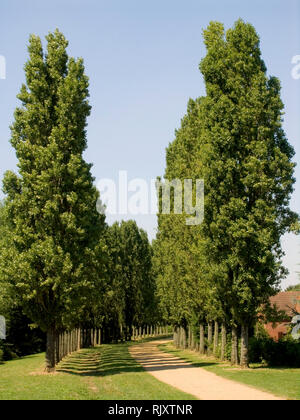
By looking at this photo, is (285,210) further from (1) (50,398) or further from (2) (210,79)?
(1) (50,398)

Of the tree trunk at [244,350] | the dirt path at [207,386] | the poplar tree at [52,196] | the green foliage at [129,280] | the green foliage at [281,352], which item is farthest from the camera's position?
the green foliage at [129,280]

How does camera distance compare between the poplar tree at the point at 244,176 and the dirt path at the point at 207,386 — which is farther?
the poplar tree at the point at 244,176

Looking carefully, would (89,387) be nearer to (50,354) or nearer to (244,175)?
(50,354)

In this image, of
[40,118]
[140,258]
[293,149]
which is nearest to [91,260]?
[40,118]

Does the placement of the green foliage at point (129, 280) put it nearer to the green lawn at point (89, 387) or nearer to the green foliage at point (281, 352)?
the green foliage at point (281, 352)

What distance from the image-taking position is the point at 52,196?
82.5 feet

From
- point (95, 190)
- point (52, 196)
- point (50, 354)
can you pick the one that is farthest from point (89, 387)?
point (95, 190)

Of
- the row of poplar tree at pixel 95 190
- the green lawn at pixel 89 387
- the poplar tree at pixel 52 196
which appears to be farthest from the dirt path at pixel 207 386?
the poplar tree at pixel 52 196

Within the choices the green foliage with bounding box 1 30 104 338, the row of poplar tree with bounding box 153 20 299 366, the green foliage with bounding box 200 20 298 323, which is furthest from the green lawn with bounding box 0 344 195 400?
the green foliage with bounding box 200 20 298 323

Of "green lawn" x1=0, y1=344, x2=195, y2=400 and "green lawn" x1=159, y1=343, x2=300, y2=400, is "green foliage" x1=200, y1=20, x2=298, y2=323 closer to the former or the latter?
"green lawn" x1=159, y1=343, x2=300, y2=400

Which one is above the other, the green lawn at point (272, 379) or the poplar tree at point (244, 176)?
the poplar tree at point (244, 176)

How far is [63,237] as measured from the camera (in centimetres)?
2519

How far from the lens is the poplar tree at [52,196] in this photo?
24.0 meters

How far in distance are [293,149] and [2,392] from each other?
1935cm
